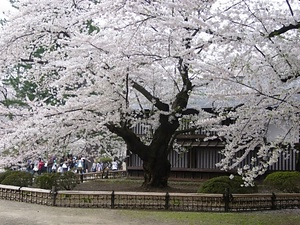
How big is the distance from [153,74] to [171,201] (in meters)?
3.91

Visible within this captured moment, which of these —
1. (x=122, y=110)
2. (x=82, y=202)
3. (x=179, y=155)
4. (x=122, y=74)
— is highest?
(x=122, y=74)

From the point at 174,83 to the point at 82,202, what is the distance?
464 cm

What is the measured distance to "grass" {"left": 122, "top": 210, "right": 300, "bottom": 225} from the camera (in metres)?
9.09

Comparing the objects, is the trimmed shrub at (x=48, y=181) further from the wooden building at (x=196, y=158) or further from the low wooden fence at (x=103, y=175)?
the wooden building at (x=196, y=158)

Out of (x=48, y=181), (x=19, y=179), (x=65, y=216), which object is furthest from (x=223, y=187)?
(x=19, y=179)

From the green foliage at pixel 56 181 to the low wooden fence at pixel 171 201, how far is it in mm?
883

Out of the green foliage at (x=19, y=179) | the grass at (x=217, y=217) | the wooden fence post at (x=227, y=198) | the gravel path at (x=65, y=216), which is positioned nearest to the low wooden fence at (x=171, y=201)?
the wooden fence post at (x=227, y=198)

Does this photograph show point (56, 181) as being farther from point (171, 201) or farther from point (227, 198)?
point (227, 198)

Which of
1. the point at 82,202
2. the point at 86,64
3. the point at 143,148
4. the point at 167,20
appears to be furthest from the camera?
the point at 143,148

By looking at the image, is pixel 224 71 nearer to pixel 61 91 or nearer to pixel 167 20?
pixel 167 20

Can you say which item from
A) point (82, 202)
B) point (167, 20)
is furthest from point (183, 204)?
point (167, 20)

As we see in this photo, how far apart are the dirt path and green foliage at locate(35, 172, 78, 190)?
1.32m

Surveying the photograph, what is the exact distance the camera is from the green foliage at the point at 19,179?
558 inches

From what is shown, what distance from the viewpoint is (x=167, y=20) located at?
7027 millimetres
